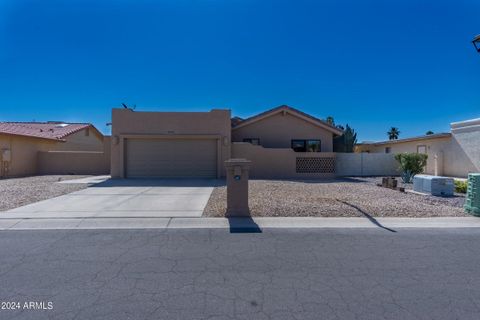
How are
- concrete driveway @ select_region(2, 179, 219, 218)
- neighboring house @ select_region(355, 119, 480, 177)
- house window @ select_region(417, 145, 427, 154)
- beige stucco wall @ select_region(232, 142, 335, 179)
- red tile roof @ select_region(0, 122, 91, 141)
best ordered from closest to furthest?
concrete driveway @ select_region(2, 179, 219, 218)
neighboring house @ select_region(355, 119, 480, 177)
beige stucco wall @ select_region(232, 142, 335, 179)
red tile roof @ select_region(0, 122, 91, 141)
house window @ select_region(417, 145, 427, 154)

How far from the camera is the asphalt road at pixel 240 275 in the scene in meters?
3.04

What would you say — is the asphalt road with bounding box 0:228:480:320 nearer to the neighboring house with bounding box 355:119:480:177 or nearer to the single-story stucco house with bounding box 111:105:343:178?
the single-story stucco house with bounding box 111:105:343:178

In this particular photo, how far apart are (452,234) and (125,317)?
6.35 m

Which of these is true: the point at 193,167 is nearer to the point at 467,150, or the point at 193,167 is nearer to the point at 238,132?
the point at 238,132

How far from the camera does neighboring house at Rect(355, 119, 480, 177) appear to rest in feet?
56.9

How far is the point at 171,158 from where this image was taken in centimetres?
1689

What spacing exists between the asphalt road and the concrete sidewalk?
557mm

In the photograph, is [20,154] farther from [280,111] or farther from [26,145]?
[280,111]

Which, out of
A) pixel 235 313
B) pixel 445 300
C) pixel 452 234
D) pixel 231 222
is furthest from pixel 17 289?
pixel 452 234

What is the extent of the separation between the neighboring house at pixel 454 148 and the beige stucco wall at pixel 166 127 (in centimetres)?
1521

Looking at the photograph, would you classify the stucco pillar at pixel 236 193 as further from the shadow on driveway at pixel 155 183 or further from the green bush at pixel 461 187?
the green bush at pixel 461 187

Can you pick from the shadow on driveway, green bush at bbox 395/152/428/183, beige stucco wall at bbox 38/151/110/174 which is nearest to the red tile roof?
beige stucco wall at bbox 38/151/110/174

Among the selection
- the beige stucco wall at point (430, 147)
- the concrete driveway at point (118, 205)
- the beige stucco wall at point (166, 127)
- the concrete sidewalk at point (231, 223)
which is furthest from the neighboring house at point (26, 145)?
the beige stucco wall at point (430, 147)

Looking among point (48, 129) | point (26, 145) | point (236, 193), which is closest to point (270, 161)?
point (236, 193)
